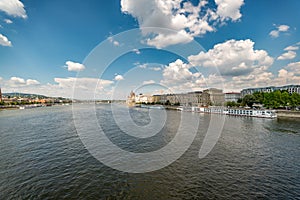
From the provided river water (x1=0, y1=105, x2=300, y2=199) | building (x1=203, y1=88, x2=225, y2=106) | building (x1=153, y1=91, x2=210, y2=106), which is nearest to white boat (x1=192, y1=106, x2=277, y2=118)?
river water (x1=0, y1=105, x2=300, y2=199)

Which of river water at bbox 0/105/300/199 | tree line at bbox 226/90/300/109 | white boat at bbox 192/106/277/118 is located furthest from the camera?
tree line at bbox 226/90/300/109

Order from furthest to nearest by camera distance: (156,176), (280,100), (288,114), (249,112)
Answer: (280,100) → (249,112) → (288,114) → (156,176)

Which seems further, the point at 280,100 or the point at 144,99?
the point at 144,99

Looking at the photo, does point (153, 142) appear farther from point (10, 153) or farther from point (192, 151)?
point (10, 153)

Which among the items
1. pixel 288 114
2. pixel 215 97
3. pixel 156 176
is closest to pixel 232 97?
pixel 215 97

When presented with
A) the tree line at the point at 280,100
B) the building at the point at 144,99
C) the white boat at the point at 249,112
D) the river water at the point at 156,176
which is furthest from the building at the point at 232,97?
the river water at the point at 156,176

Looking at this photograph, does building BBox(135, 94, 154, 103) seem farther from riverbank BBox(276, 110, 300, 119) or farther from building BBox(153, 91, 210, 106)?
riverbank BBox(276, 110, 300, 119)

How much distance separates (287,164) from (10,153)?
20436 millimetres

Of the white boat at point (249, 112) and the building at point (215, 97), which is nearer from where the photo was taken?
the white boat at point (249, 112)

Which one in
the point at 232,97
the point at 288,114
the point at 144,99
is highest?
the point at 232,97

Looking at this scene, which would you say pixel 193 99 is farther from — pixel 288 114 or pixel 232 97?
pixel 288 114

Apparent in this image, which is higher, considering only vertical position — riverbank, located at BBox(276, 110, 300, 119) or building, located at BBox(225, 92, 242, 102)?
building, located at BBox(225, 92, 242, 102)

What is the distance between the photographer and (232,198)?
286 inches

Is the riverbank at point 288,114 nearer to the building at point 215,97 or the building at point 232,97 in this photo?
the building at point 215,97
